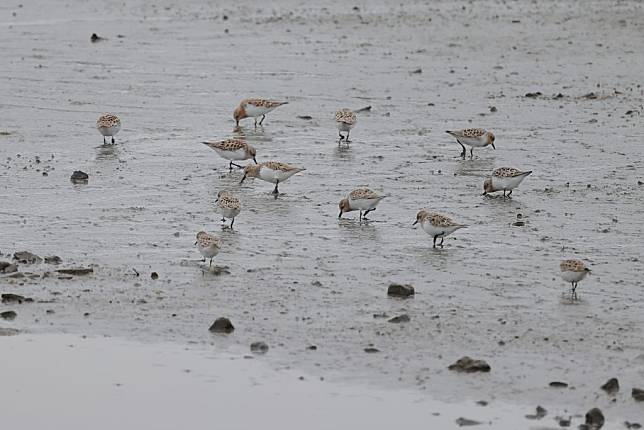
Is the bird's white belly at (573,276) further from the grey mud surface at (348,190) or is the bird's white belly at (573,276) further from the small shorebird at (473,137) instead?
the small shorebird at (473,137)

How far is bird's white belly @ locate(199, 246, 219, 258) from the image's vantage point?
590 inches

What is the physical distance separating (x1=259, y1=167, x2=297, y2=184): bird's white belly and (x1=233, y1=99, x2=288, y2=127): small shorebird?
14.5ft

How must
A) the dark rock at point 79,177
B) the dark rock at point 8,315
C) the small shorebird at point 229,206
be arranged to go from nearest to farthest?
the dark rock at point 8,315 < the small shorebird at point 229,206 < the dark rock at point 79,177

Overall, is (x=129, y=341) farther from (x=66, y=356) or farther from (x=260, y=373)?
(x=260, y=373)

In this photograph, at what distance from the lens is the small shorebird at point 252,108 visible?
925 inches

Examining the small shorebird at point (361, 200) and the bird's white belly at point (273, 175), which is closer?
the small shorebird at point (361, 200)

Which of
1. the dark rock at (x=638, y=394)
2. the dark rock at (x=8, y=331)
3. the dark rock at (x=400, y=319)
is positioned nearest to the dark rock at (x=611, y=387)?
the dark rock at (x=638, y=394)

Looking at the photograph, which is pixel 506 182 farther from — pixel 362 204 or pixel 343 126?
pixel 343 126

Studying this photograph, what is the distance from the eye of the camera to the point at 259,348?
1284 centimetres

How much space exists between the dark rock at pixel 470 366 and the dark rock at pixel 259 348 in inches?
69.3

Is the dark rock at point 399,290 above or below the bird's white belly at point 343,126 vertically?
below

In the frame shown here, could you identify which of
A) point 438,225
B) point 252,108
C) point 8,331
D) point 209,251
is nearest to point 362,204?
A: point 438,225

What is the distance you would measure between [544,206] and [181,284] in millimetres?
6005

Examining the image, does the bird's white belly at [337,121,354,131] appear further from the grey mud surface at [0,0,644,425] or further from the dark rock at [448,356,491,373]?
the dark rock at [448,356,491,373]
